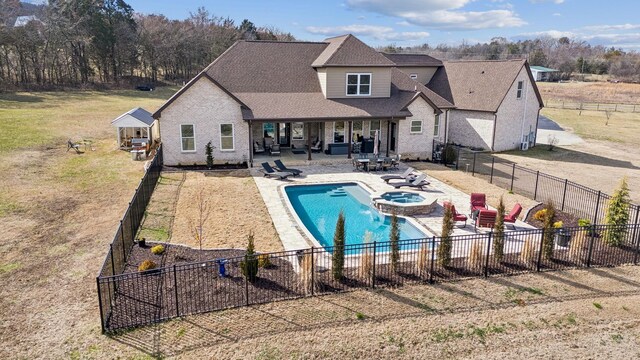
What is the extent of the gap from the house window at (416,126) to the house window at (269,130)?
919 centimetres

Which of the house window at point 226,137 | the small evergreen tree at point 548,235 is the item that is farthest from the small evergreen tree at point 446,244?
the house window at point 226,137

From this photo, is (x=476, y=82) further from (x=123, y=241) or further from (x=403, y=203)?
(x=123, y=241)

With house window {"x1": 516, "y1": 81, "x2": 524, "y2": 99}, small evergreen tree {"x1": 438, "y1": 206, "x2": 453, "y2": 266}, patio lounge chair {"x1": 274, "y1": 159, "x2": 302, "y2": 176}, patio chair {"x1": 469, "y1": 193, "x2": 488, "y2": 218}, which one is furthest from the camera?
house window {"x1": 516, "y1": 81, "x2": 524, "y2": 99}

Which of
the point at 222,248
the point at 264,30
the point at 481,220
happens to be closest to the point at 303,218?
the point at 222,248

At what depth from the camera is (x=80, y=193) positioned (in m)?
20.2

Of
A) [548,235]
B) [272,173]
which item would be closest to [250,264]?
[548,235]

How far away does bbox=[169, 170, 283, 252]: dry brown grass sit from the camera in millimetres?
15156

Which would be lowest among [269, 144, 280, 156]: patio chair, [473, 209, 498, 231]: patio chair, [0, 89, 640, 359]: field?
[0, 89, 640, 359]: field

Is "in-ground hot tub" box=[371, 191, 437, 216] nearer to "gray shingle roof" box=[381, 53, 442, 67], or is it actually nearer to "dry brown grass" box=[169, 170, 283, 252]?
"dry brown grass" box=[169, 170, 283, 252]

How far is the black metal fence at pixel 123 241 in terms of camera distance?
1062 centimetres

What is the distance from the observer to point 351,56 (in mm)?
29141

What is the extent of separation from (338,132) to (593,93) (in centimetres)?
7462

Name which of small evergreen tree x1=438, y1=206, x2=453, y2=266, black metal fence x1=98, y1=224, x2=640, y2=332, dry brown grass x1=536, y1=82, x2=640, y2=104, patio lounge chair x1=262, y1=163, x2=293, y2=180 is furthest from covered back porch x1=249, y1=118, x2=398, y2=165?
dry brown grass x1=536, y1=82, x2=640, y2=104

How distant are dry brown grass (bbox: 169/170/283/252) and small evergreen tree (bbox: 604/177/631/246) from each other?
439 inches
